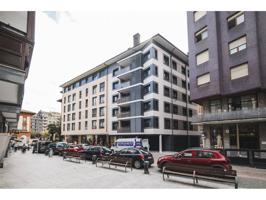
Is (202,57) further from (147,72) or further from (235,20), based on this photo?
(147,72)

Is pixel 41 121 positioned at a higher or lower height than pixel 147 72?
lower

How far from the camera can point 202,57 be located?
19.6 meters

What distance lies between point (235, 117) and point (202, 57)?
6615 millimetres

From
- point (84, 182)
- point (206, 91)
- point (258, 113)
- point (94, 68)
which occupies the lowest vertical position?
point (84, 182)

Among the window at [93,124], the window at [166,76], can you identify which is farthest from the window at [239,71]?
the window at [93,124]

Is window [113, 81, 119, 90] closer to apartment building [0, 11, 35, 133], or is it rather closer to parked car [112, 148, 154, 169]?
parked car [112, 148, 154, 169]

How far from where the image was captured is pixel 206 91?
18.7 metres

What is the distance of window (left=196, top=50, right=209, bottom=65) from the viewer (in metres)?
19.1

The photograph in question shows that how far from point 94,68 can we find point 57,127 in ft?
90.1

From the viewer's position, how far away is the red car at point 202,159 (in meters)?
9.81

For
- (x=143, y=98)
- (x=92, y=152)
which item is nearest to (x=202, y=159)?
(x=92, y=152)

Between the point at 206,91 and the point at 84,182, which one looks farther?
the point at 206,91

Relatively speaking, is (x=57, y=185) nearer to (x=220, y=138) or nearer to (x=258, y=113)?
(x=258, y=113)
